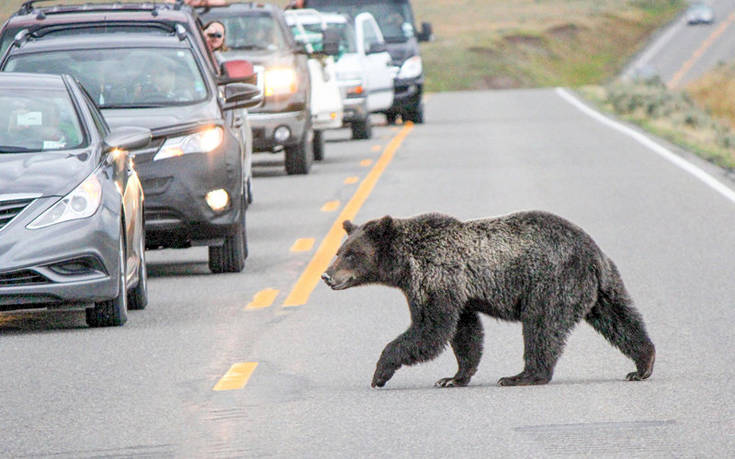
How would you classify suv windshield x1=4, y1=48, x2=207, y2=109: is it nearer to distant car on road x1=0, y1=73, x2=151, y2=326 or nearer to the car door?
distant car on road x1=0, y1=73, x2=151, y2=326

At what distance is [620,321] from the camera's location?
8445mm

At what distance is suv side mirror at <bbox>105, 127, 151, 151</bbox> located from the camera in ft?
36.6

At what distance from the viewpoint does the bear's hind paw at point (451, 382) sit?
28.2ft

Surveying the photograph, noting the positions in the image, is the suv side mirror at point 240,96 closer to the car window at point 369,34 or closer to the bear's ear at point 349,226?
the bear's ear at point 349,226

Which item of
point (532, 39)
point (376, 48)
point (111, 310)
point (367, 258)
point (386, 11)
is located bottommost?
point (532, 39)

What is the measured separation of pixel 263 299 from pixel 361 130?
17969mm

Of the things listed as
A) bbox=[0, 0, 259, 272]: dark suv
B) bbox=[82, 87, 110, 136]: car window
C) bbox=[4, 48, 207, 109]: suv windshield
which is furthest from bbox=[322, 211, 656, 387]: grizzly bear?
bbox=[4, 48, 207, 109]: suv windshield

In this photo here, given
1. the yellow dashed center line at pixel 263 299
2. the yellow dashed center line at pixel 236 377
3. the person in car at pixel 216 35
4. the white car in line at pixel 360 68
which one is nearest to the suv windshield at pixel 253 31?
the person in car at pixel 216 35

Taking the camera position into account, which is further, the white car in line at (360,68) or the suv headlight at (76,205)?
the white car in line at (360,68)

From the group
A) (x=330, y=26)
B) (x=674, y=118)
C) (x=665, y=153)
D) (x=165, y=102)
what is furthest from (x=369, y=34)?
(x=165, y=102)

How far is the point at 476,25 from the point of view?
341 feet

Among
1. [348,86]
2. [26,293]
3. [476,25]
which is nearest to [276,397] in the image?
[26,293]

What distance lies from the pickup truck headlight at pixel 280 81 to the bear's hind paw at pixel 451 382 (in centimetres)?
1263

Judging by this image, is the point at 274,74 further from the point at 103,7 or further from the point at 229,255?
the point at 229,255
